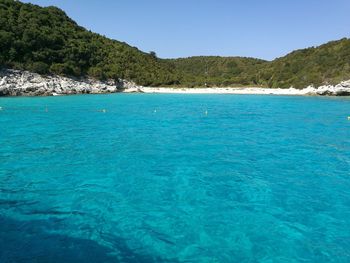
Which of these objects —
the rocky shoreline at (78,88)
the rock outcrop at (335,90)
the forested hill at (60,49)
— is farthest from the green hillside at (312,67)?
the forested hill at (60,49)

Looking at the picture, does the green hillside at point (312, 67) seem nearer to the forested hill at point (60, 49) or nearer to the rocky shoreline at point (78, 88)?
the rocky shoreline at point (78, 88)

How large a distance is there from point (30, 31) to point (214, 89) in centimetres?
4595

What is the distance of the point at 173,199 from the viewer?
1101cm

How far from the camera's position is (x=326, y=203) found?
35.4 ft

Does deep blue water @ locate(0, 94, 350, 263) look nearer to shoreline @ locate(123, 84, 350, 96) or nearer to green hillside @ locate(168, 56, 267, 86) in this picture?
shoreline @ locate(123, 84, 350, 96)

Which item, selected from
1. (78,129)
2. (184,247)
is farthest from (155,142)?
(184,247)

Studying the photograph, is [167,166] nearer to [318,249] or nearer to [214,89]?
[318,249]

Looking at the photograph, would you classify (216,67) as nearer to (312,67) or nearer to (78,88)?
(312,67)

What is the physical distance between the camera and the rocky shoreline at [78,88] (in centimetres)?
5975

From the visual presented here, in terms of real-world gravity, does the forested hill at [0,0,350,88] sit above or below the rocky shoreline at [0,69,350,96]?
above

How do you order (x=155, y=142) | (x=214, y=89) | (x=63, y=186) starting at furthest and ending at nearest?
(x=214, y=89)
(x=155, y=142)
(x=63, y=186)

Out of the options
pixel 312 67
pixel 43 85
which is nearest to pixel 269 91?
pixel 312 67

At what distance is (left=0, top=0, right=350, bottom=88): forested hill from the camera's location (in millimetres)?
66812

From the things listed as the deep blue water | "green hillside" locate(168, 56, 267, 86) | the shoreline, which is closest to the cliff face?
the shoreline
